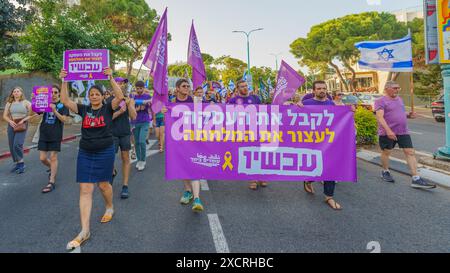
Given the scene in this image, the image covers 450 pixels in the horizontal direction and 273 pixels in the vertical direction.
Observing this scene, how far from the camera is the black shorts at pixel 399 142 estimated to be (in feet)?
17.5

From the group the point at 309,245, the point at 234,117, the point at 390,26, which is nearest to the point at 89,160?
the point at 234,117

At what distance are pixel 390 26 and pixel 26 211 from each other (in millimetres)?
38714

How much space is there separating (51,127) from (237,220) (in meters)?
3.97

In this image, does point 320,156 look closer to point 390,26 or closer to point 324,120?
point 324,120

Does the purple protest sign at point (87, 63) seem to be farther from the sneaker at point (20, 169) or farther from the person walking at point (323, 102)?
the person walking at point (323, 102)

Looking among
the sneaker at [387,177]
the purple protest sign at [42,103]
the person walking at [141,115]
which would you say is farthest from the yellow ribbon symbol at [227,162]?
the purple protest sign at [42,103]

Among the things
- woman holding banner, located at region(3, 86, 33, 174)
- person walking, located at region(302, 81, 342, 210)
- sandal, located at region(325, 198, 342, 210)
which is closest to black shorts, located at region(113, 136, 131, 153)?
woman holding banner, located at region(3, 86, 33, 174)

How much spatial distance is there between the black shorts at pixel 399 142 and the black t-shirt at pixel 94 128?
194 inches

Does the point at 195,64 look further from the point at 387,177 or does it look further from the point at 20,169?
the point at 20,169

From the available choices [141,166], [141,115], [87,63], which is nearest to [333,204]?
[141,115]

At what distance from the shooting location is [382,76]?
3850 cm

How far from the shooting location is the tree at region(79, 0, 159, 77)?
81.6ft

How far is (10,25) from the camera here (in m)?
12.1

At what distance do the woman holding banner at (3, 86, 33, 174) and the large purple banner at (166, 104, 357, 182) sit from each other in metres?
4.11
